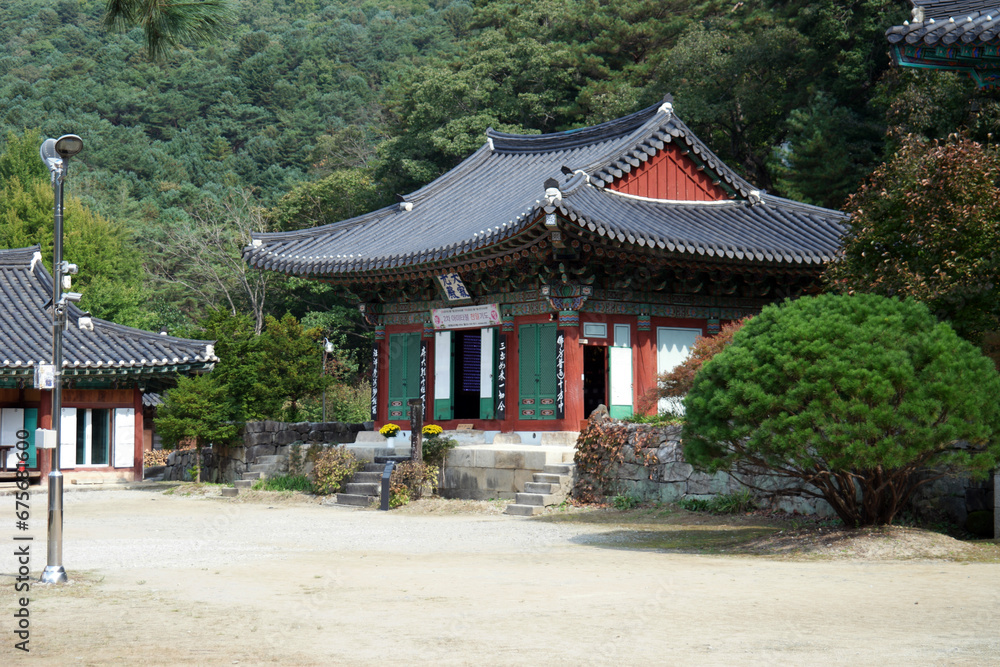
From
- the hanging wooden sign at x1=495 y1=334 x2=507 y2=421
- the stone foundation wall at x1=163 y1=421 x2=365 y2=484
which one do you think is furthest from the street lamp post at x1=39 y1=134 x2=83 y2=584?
the stone foundation wall at x1=163 y1=421 x2=365 y2=484

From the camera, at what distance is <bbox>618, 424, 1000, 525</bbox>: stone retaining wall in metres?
12.4

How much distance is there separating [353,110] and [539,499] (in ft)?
190

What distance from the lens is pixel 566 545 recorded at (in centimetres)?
1229

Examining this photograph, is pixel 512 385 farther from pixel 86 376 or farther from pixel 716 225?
pixel 86 376

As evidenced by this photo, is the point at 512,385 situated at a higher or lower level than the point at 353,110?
lower

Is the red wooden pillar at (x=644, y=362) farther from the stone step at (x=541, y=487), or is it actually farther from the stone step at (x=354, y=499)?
the stone step at (x=354, y=499)

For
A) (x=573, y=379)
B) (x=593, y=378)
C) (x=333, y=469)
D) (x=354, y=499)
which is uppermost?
(x=593, y=378)

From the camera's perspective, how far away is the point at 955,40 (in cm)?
1258

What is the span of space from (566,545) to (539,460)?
571 cm

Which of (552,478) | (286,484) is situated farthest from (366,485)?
(552,478)

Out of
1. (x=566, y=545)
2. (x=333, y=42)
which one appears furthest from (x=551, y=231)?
(x=333, y=42)

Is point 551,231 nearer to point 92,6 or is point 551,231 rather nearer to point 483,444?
point 483,444

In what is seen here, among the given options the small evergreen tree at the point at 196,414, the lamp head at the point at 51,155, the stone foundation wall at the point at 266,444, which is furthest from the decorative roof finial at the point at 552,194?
the small evergreen tree at the point at 196,414

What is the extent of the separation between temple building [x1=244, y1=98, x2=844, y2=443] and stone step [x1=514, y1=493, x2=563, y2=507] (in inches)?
90.2
